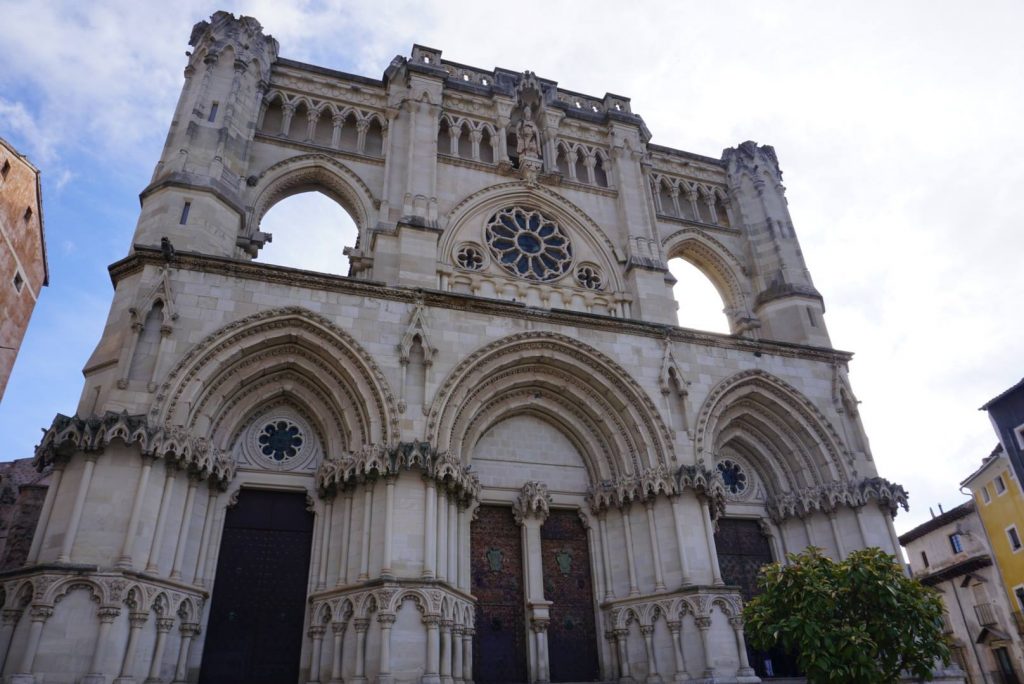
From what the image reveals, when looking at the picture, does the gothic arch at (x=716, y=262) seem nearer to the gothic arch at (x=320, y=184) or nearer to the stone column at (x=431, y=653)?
the gothic arch at (x=320, y=184)

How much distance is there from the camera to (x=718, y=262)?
20.2 metres

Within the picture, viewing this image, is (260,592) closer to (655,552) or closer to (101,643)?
(101,643)

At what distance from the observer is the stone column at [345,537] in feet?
39.2

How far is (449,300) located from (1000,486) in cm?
2563

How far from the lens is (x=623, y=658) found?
13.2m

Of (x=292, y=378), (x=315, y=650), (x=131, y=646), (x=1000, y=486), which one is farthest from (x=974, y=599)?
(x=131, y=646)

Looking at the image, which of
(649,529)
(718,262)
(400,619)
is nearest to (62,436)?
(400,619)

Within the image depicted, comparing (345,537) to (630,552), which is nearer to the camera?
(345,537)

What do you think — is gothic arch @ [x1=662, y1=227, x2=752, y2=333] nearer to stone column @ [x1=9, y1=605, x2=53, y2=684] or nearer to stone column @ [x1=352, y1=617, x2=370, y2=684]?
stone column @ [x1=352, y1=617, x2=370, y2=684]

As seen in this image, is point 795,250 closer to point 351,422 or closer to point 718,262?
point 718,262

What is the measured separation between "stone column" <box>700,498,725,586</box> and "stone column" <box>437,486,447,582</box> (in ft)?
16.8

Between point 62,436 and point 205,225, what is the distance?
523cm

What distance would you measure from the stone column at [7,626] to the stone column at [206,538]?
2485 mm

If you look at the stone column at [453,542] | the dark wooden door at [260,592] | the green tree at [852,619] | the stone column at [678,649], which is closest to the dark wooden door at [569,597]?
the stone column at [678,649]
